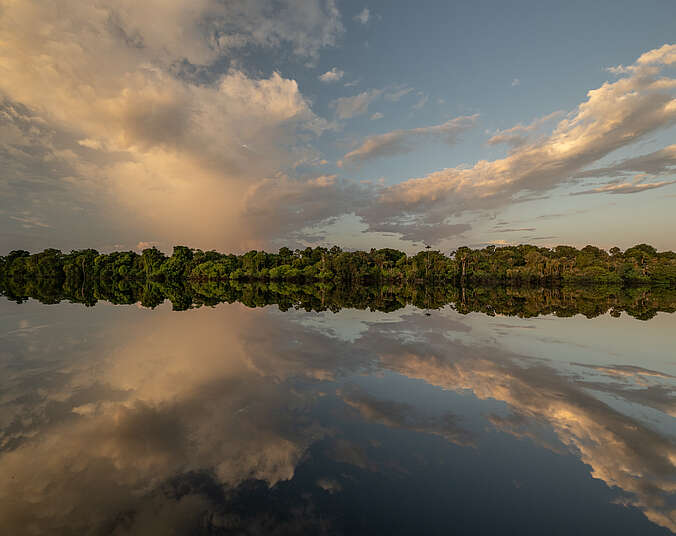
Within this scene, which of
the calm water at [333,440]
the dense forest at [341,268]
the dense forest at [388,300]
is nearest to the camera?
the calm water at [333,440]

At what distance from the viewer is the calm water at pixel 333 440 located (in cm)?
394

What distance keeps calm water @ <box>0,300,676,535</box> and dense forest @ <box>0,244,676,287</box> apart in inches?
2993

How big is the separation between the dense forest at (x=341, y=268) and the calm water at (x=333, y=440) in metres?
76.0

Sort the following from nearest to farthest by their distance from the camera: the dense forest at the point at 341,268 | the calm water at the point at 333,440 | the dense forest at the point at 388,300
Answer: the calm water at the point at 333,440
the dense forest at the point at 388,300
the dense forest at the point at 341,268

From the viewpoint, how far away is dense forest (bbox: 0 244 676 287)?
88.2m

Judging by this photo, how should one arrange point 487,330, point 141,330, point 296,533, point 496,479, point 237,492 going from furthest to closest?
1. point 487,330
2. point 141,330
3. point 496,479
4. point 237,492
5. point 296,533

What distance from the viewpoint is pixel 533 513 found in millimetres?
4039

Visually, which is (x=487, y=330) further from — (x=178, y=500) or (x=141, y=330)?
(x=141, y=330)

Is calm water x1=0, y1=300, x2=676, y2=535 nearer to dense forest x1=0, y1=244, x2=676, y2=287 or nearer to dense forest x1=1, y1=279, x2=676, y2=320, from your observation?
dense forest x1=1, y1=279, x2=676, y2=320

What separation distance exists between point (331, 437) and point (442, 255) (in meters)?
108

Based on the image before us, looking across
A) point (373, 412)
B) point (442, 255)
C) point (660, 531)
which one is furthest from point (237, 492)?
point (442, 255)

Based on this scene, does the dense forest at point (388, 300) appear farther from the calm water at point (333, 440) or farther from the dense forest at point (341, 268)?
the dense forest at point (341, 268)

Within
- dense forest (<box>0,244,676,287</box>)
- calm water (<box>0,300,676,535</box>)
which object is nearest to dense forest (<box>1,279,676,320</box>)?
calm water (<box>0,300,676,535</box>)

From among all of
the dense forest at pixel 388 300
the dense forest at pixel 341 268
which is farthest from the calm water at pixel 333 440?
the dense forest at pixel 341 268
